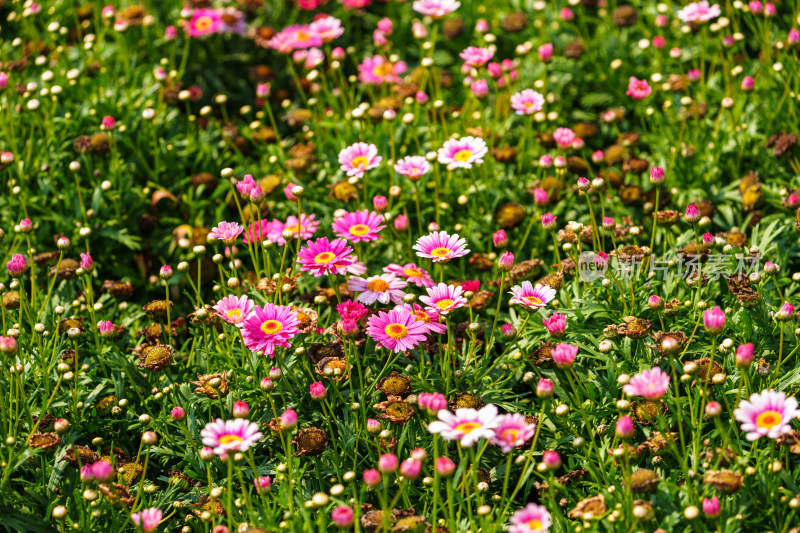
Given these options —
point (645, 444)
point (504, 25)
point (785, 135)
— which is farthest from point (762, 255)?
point (504, 25)

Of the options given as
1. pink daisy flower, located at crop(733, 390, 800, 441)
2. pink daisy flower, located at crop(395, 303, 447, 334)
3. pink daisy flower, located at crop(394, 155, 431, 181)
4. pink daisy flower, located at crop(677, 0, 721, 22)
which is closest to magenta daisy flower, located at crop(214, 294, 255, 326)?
pink daisy flower, located at crop(395, 303, 447, 334)

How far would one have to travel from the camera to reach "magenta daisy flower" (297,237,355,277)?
323cm

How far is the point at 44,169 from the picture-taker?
4.25m

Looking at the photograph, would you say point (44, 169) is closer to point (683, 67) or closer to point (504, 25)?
point (504, 25)

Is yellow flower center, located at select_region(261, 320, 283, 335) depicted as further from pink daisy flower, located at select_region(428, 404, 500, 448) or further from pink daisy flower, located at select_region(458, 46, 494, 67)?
pink daisy flower, located at select_region(458, 46, 494, 67)

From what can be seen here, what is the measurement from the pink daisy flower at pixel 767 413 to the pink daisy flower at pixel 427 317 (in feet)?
3.55

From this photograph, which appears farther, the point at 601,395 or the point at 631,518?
the point at 601,395

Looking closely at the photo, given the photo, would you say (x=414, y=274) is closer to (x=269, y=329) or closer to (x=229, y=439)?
(x=269, y=329)

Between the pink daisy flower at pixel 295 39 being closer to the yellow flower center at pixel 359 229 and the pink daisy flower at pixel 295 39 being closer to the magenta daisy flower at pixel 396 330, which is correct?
the yellow flower center at pixel 359 229

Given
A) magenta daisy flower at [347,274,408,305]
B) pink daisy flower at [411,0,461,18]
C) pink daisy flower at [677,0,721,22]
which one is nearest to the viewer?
magenta daisy flower at [347,274,408,305]

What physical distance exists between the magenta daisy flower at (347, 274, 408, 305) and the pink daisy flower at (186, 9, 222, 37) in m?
2.65

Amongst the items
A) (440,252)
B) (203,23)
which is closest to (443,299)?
(440,252)

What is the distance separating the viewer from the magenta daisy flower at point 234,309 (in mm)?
2964

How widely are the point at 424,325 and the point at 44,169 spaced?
2338 millimetres
